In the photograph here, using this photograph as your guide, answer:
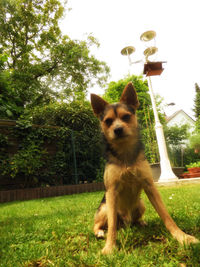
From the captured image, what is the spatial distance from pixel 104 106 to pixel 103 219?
1.49 meters

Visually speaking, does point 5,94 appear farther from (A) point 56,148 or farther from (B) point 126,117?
(A) point 56,148

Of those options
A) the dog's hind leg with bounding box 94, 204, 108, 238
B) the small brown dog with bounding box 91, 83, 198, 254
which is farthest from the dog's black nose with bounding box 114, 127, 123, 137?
the dog's hind leg with bounding box 94, 204, 108, 238


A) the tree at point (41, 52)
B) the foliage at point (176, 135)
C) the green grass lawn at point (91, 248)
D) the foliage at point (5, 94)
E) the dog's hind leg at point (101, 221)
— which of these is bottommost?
the green grass lawn at point (91, 248)

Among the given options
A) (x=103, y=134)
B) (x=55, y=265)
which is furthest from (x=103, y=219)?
(x=103, y=134)

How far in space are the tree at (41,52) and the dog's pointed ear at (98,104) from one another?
14.9 metres

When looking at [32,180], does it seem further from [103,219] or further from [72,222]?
[103,219]

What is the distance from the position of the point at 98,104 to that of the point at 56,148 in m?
7.16

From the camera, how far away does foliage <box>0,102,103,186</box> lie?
809 centimetres

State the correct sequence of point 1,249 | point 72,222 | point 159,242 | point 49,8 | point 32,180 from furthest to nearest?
point 49,8 → point 32,180 → point 72,222 → point 1,249 → point 159,242

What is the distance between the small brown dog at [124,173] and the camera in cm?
204

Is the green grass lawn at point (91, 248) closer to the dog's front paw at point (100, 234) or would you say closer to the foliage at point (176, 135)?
the dog's front paw at point (100, 234)

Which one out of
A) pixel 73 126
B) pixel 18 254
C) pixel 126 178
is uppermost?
pixel 73 126

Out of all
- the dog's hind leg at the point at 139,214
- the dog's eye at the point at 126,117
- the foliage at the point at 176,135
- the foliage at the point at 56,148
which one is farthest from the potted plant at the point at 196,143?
the dog's eye at the point at 126,117

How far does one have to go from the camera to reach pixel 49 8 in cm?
1789
